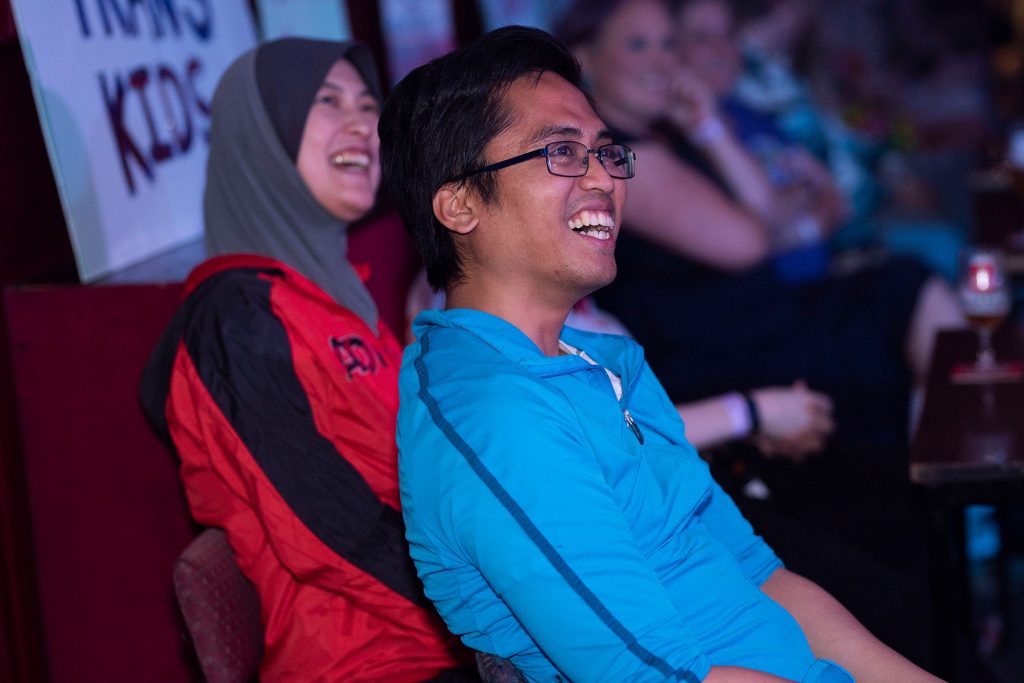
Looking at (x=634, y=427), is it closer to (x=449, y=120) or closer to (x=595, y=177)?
(x=595, y=177)

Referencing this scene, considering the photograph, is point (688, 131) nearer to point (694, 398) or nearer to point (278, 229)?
point (694, 398)

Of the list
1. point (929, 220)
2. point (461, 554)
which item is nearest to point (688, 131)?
point (929, 220)

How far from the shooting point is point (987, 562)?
3062 mm

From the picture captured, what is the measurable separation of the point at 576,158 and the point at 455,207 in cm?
15

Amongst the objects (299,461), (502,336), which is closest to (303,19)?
(299,461)

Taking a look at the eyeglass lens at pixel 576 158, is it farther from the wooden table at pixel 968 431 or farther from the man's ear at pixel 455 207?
the wooden table at pixel 968 431

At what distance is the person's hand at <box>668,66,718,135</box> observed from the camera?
3.98 metres

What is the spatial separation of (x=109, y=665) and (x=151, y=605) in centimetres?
14

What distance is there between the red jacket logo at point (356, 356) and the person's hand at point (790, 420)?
100 centimetres

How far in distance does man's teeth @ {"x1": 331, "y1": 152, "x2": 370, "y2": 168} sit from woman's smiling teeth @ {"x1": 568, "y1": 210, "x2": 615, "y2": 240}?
2.80ft

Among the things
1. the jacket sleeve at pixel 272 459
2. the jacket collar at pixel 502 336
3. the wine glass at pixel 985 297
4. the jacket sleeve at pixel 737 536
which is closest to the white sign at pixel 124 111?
the jacket sleeve at pixel 272 459

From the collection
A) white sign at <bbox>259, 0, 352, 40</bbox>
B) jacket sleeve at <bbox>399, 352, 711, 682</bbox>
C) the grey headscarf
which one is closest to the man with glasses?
jacket sleeve at <bbox>399, 352, 711, 682</bbox>

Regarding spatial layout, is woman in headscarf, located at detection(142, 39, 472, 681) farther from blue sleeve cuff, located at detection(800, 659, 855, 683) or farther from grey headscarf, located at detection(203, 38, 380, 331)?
blue sleeve cuff, located at detection(800, 659, 855, 683)

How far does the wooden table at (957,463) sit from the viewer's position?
1787 mm
